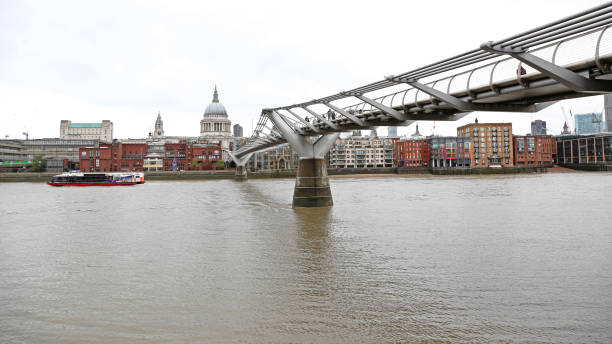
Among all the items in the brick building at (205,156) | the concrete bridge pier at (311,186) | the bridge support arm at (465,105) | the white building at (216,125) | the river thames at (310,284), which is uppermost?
the white building at (216,125)

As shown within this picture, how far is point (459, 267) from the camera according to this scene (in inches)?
395

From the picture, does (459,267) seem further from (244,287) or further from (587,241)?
(587,241)

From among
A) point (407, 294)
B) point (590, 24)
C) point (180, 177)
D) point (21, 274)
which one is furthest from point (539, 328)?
point (180, 177)

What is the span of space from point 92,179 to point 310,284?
2550 inches

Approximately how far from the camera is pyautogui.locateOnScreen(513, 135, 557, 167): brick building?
4678 inches

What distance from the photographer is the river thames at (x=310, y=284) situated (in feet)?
20.5

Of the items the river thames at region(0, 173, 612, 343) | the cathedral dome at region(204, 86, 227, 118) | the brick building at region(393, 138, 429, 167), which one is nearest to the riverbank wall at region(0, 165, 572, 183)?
the brick building at region(393, 138, 429, 167)

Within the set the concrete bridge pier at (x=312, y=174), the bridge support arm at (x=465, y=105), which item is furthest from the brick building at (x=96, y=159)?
the bridge support arm at (x=465, y=105)

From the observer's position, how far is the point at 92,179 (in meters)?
64.2

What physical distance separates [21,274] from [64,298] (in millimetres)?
2808

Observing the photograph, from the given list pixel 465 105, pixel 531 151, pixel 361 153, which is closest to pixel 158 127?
pixel 361 153

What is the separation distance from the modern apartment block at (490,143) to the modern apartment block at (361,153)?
23.2 m

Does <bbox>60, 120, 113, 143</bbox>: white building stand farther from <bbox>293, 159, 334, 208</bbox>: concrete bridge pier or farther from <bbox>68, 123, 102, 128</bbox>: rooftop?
<bbox>293, 159, 334, 208</bbox>: concrete bridge pier

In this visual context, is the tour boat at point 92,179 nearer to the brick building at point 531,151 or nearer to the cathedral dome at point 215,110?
the brick building at point 531,151
